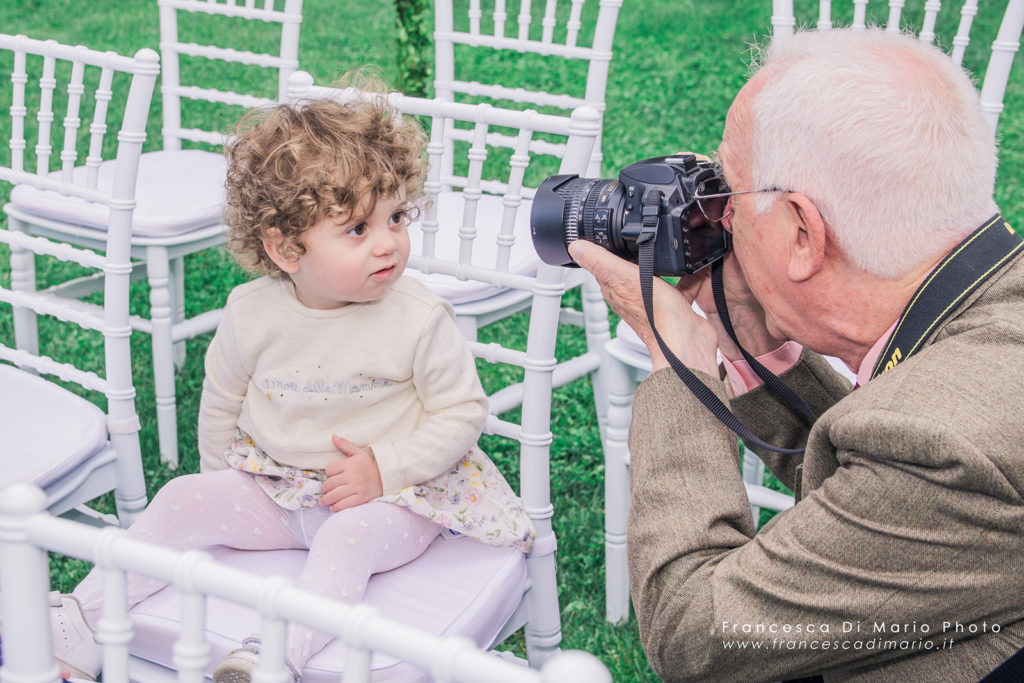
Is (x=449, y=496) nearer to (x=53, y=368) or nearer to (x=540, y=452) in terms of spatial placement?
(x=540, y=452)

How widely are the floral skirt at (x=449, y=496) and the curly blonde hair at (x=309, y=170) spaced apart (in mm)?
297

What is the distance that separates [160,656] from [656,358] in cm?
76

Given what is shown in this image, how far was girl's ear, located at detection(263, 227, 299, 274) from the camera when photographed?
1585 millimetres

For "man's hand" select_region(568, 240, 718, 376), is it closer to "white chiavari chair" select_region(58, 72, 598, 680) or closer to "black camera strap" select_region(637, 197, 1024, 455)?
"black camera strap" select_region(637, 197, 1024, 455)

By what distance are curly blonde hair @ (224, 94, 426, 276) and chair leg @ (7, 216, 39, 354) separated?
1.20 metres

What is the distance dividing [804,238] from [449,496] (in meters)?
0.66

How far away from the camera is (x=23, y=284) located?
2.71 meters

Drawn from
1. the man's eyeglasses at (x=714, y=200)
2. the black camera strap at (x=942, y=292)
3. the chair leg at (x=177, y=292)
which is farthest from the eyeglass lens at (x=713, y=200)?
the chair leg at (x=177, y=292)

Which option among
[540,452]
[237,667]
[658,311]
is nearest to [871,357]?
[658,311]

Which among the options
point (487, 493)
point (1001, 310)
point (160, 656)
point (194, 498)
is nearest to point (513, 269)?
point (487, 493)

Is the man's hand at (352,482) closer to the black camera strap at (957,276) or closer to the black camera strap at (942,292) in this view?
the black camera strap at (942,292)

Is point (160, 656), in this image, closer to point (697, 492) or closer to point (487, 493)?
point (487, 493)

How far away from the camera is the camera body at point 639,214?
1.37 meters

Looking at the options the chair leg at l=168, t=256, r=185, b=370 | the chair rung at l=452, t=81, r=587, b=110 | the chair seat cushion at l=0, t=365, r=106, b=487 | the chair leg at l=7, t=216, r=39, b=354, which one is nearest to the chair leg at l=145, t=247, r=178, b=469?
the chair leg at l=7, t=216, r=39, b=354
